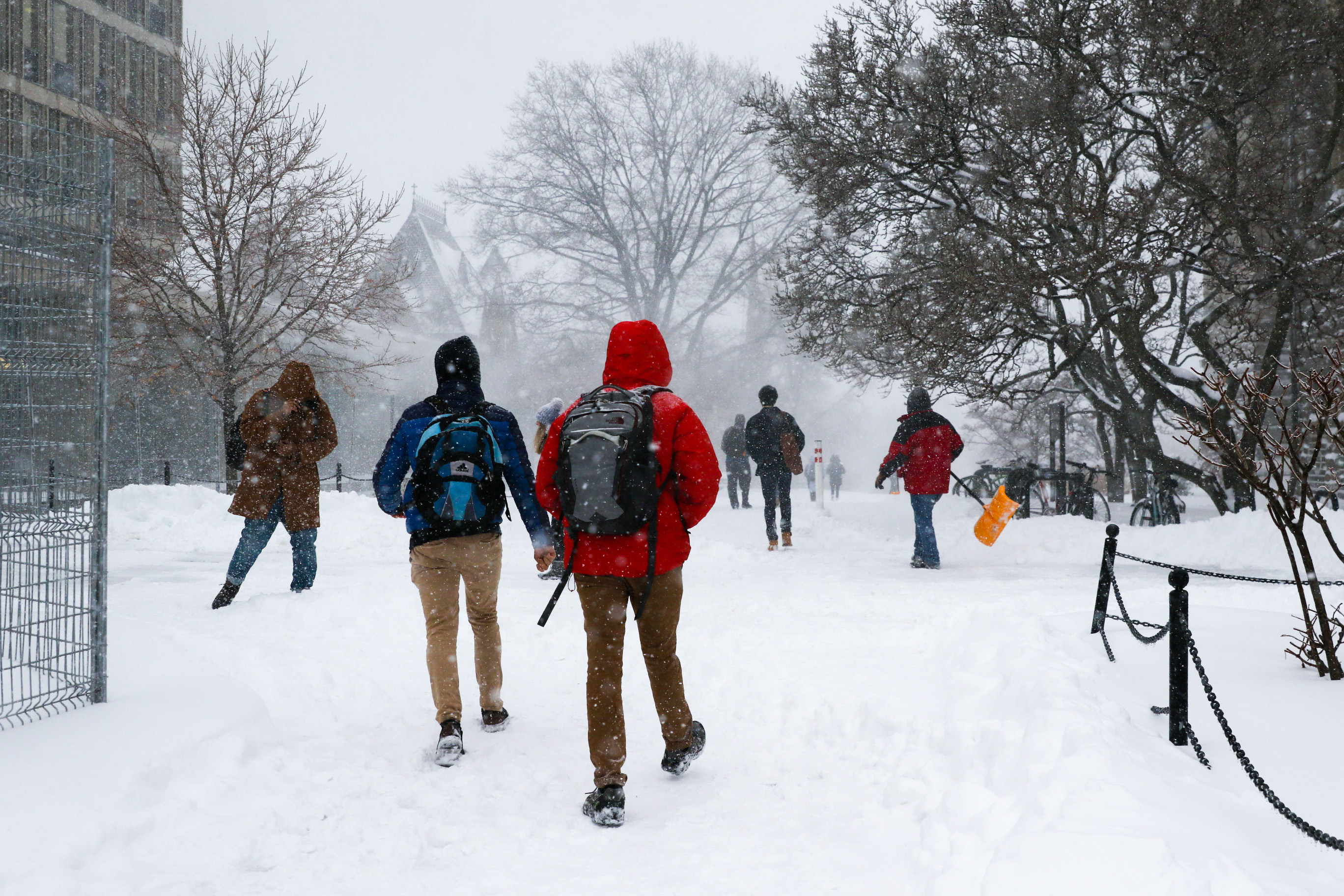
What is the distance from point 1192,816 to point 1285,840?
40 centimetres

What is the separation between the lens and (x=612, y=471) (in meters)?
3.54

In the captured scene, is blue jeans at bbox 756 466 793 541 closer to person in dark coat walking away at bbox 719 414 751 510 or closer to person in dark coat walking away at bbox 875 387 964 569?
person in dark coat walking away at bbox 875 387 964 569

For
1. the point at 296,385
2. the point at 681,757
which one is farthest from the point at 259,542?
the point at 681,757

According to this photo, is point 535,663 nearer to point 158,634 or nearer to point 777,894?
point 158,634

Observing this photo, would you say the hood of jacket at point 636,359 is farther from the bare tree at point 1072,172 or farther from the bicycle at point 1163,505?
the bicycle at point 1163,505

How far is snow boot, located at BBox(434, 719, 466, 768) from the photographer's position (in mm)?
4230

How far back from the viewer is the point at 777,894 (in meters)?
3.08

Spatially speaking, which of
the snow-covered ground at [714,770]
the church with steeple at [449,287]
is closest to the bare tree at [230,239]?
the church with steeple at [449,287]

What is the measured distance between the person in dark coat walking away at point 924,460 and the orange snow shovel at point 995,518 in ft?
1.97

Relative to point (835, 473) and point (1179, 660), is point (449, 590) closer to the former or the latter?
point (1179, 660)

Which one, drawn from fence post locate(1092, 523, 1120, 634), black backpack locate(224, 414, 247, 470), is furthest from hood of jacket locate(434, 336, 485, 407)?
black backpack locate(224, 414, 247, 470)

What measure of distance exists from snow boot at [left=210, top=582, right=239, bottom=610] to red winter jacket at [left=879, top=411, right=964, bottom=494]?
21.5 feet

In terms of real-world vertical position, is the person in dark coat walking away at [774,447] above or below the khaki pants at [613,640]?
above

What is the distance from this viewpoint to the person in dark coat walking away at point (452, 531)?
436 centimetres
